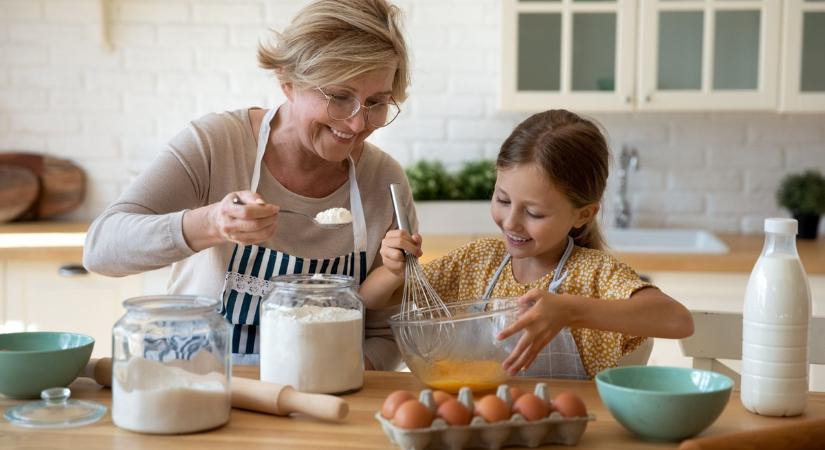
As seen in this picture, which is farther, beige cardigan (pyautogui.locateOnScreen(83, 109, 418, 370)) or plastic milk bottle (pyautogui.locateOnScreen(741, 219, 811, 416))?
beige cardigan (pyautogui.locateOnScreen(83, 109, 418, 370))

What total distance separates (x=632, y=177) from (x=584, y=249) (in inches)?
73.9

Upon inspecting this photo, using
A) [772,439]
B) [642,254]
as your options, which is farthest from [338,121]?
[642,254]

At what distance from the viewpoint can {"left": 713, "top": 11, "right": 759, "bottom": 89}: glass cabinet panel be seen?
10.6 feet

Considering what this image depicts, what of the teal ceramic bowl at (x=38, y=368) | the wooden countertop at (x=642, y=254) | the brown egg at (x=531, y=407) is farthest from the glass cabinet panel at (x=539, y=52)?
the brown egg at (x=531, y=407)

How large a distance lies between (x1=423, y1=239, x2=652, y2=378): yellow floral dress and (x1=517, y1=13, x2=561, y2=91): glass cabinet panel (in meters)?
1.44

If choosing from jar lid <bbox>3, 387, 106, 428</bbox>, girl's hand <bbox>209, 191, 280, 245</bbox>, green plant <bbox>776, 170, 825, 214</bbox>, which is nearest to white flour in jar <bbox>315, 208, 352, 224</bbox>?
girl's hand <bbox>209, 191, 280, 245</bbox>

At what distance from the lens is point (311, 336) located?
1427 mm

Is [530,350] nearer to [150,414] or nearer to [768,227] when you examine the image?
[768,227]

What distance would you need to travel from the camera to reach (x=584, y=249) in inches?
74.0

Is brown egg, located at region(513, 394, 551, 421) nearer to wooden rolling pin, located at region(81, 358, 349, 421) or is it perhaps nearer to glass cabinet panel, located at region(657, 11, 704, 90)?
wooden rolling pin, located at region(81, 358, 349, 421)

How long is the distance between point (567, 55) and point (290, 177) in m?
1.56

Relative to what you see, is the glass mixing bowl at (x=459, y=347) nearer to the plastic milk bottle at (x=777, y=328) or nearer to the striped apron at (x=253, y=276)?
the plastic milk bottle at (x=777, y=328)

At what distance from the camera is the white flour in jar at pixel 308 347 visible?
1.43m

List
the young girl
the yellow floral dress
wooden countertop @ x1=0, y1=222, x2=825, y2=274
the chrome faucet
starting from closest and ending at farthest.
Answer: the young girl, the yellow floral dress, wooden countertop @ x1=0, y1=222, x2=825, y2=274, the chrome faucet
